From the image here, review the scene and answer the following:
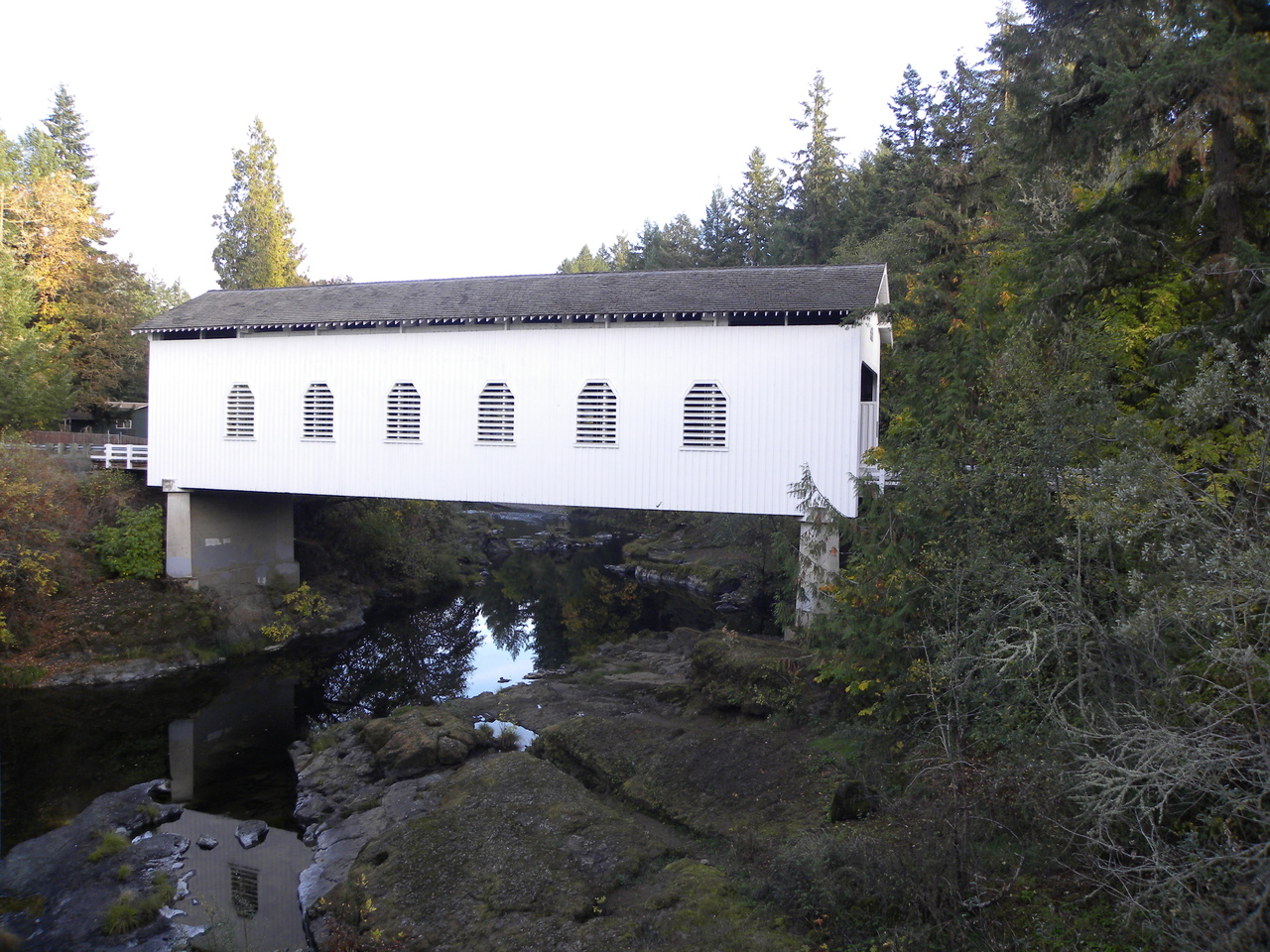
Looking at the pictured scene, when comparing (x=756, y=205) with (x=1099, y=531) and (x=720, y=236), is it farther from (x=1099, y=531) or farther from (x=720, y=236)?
(x=1099, y=531)

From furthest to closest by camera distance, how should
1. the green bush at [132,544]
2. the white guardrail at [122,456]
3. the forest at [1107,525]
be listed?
the white guardrail at [122,456]
the green bush at [132,544]
the forest at [1107,525]

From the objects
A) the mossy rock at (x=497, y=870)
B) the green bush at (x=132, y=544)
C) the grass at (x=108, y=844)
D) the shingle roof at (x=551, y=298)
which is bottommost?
the grass at (x=108, y=844)

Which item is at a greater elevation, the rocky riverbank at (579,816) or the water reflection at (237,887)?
the rocky riverbank at (579,816)

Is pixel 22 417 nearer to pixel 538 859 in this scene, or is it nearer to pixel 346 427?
pixel 346 427

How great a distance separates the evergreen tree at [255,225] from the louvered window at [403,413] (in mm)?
20584

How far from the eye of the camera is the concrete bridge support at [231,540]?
18094 millimetres

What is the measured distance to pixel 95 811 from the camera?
32.9ft

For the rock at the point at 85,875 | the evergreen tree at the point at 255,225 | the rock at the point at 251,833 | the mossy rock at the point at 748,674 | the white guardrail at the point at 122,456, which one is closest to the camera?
the rock at the point at 85,875

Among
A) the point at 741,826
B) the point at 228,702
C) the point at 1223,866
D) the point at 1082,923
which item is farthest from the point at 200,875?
the point at 1223,866

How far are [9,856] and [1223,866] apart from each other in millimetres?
11005

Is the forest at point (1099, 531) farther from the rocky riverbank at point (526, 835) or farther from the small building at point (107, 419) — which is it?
the small building at point (107, 419)

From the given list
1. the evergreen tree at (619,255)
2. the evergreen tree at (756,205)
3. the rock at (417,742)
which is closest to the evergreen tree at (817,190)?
the evergreen tree at (756,205)

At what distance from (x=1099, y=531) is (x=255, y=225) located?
114 ft

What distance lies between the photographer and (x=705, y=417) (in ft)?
44.6
